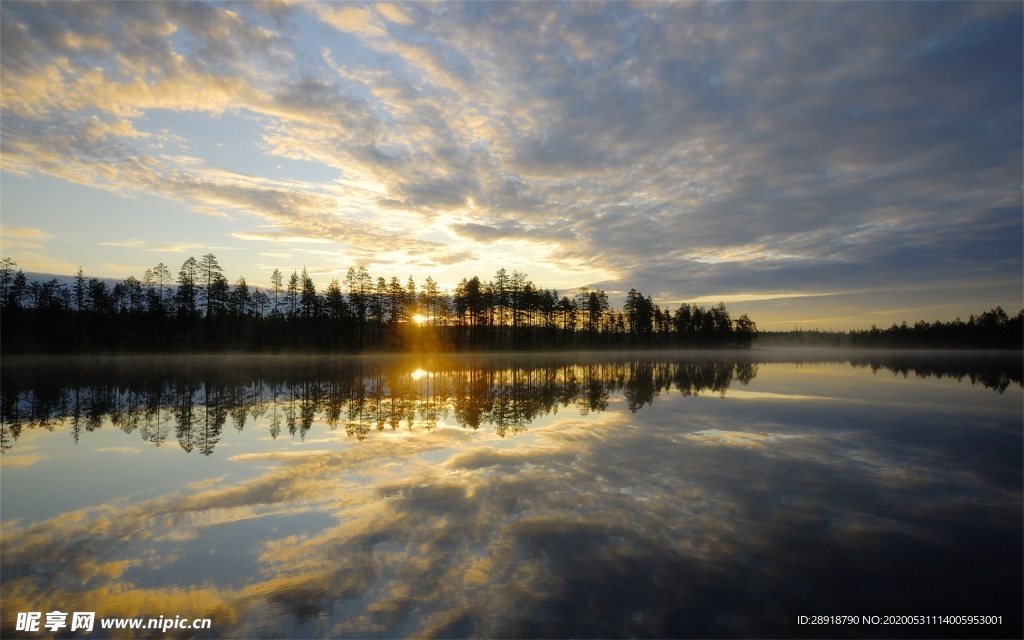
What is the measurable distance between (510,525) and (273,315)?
124 m

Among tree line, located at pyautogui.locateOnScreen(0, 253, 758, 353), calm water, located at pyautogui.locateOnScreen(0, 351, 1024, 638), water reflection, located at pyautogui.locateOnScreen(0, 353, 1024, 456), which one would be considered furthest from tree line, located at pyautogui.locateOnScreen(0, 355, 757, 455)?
tree line, located at pyautogui.locateOnScreen(0, 253, 758, 353)

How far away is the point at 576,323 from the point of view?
138375mm

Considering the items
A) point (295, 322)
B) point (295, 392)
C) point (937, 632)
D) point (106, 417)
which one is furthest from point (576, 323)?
point (937, 632)

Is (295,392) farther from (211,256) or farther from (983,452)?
(211,256)

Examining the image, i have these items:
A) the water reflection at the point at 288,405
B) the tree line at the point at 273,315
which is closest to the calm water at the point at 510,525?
the water reflection at the point at 288,405

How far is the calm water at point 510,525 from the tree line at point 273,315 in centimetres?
8437

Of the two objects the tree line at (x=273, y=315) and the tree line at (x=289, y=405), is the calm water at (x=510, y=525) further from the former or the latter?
the tree line at (x=273, y=315)

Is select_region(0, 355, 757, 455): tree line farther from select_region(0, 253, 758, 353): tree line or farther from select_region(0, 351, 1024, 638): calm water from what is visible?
select_region(0, 253, 758, 353): tree line

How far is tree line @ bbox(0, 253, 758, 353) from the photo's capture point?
294 feet

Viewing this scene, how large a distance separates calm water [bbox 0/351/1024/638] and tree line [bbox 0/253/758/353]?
84.4 metres

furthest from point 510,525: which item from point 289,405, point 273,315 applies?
point 273,315

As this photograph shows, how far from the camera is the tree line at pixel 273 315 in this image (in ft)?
294

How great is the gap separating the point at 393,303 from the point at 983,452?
109 m

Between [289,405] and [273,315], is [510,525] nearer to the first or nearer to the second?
[289,405]
